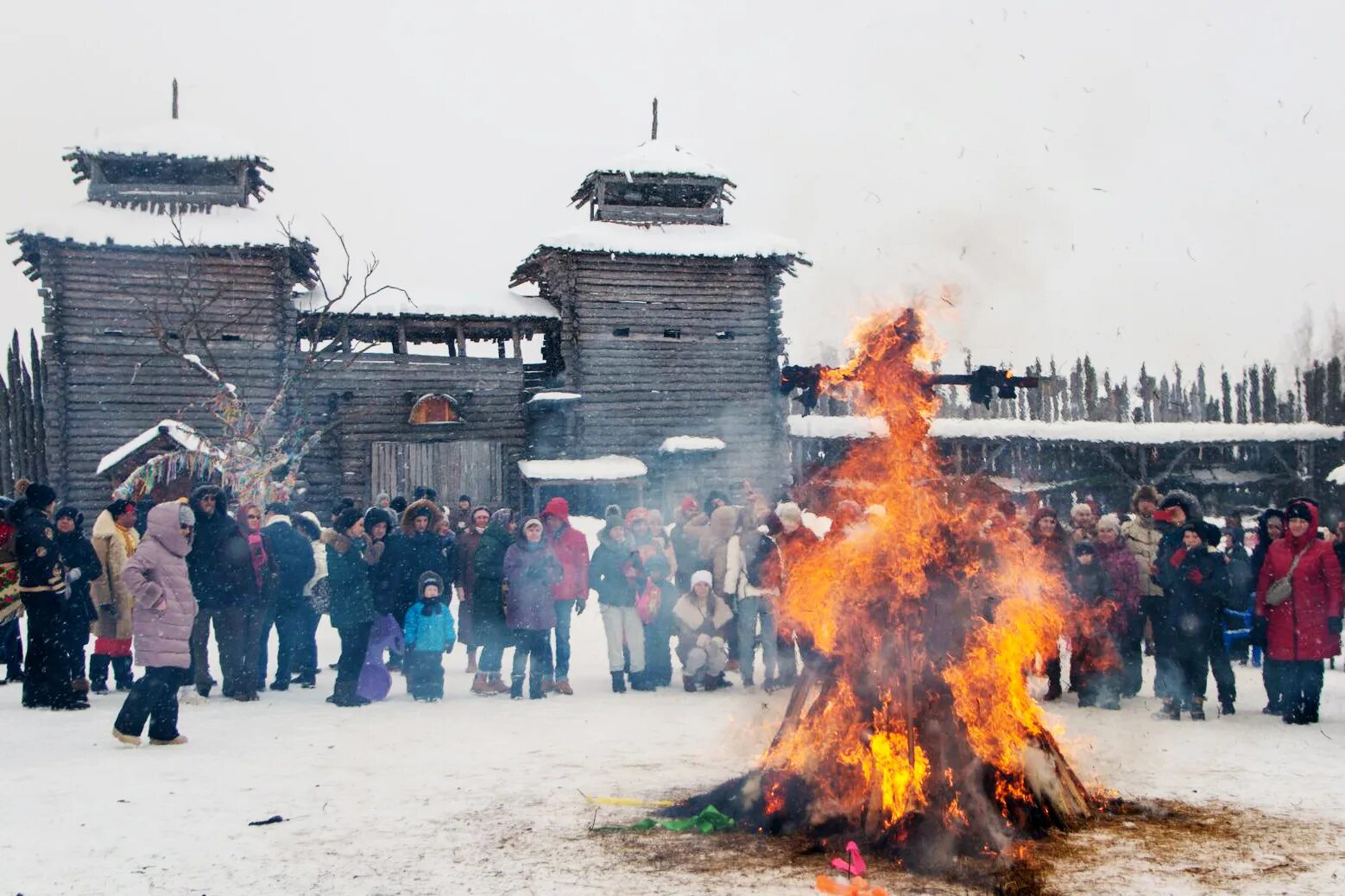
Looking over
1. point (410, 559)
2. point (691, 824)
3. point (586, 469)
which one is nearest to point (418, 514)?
point (410, 559)

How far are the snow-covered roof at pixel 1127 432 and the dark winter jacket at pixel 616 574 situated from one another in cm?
2027

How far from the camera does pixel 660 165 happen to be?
30.4m

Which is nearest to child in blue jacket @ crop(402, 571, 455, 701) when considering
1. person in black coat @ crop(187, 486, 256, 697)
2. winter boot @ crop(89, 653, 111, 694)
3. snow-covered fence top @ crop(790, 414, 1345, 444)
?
person in black coat @ crop(187, 486, 256, 697)

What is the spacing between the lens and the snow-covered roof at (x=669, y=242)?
27.5 metres

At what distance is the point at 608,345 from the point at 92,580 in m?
19.2

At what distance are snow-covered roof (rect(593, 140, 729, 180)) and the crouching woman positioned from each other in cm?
2105

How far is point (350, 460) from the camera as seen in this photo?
27.1 m

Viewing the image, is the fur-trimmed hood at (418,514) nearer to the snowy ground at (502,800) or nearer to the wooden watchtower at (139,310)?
the snowy ground at (502,800)

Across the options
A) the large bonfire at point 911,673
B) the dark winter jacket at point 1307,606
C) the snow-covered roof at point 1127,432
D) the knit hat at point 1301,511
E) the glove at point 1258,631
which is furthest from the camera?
the snow-covered roof at point 1127,432

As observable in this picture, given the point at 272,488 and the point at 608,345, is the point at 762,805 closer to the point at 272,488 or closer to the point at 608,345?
the point at 272,488

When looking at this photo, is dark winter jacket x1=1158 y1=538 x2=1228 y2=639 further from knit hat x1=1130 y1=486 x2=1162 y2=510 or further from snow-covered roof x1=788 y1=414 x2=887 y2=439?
snow-covered roof x1=788 y1=414 x2=887 y2=439

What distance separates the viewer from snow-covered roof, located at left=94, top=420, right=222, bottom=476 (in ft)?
78.7

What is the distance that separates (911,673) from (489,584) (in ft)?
17.5

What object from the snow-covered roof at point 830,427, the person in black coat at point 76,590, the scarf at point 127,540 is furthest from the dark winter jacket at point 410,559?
the snow-covered roof at point 830,427
